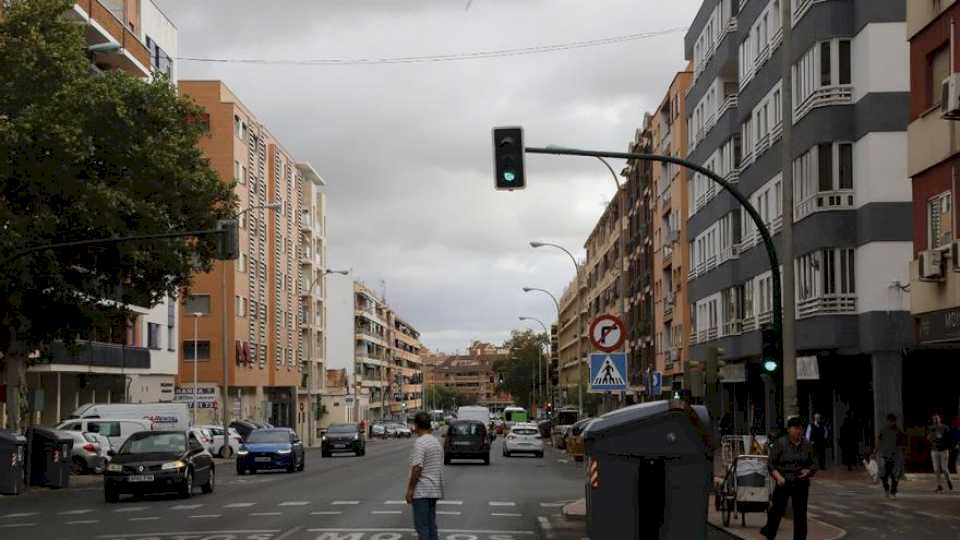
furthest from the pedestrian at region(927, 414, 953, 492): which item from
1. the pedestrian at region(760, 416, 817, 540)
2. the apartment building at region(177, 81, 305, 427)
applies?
the apartment building at region(177, 81, 305, 427)

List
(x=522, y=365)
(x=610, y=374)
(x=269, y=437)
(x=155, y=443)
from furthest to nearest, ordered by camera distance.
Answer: (x=522, y=365) → (x=269, y=437) → (x=155, y=443) → (x=610, y=374)

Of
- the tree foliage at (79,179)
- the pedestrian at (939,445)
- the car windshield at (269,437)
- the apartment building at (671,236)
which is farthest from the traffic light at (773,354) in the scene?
the apartment building at (671,236)

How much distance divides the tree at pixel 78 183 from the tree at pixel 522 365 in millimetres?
133526

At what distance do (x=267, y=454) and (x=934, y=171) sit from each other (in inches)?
975

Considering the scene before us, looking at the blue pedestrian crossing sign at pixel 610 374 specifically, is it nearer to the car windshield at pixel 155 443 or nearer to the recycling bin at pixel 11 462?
the car windshield at pixel 155 443

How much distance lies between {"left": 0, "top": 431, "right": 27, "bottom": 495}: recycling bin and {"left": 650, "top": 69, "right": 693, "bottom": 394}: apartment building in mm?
38662

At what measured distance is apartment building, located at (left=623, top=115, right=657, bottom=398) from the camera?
87.6 metres

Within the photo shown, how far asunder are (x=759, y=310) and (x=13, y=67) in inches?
1055

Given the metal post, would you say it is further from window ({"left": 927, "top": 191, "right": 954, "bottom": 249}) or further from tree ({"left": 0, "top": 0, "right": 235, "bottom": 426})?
tree ({"left": 0, "top": 0, "right": 235, "bottom": 426})

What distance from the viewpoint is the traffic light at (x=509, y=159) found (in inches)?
864

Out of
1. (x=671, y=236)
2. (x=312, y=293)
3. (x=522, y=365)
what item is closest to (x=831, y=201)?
(x=671, y=236)

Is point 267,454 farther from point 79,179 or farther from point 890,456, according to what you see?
point 890,456

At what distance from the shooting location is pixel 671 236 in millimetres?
76062

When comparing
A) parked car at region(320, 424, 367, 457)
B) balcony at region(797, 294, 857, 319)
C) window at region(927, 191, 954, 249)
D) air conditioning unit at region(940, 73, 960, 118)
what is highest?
air conditioning unit at region(940, 73, 960, 118)
